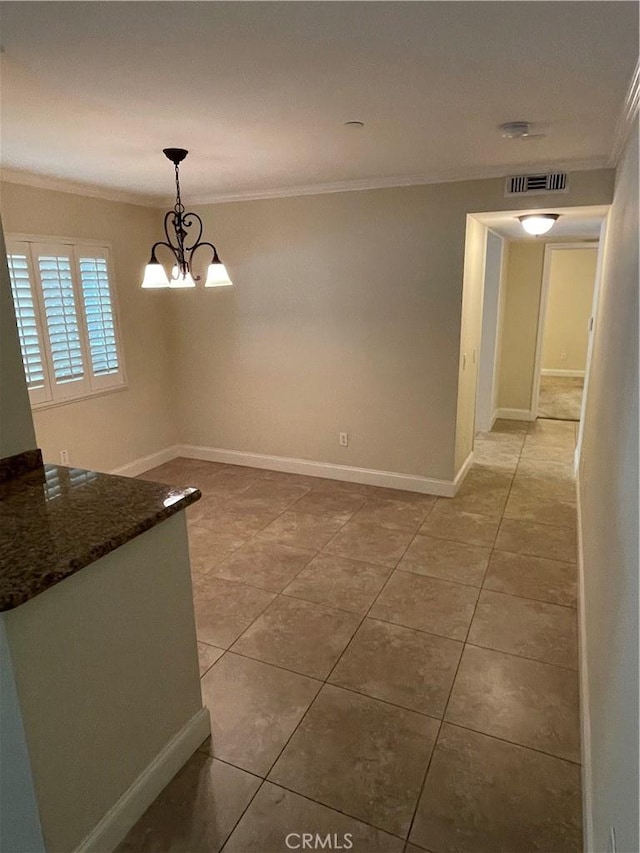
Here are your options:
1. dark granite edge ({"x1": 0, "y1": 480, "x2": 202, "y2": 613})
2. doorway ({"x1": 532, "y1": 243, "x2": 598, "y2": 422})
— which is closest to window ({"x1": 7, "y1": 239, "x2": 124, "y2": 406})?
dark granite edge ({"x1": 0, "y1": 480, "x2": 202, "y2": 613})

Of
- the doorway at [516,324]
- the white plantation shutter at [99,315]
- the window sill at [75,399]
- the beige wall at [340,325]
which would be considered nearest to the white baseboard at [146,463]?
the beige wall at [340,325]

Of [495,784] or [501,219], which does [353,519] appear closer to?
[495,784]

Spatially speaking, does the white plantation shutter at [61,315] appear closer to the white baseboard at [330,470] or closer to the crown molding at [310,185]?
the crown molding at [310,185]

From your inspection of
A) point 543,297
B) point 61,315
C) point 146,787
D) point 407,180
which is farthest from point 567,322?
point 146,787

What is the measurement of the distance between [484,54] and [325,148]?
134cm

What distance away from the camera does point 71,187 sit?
3836mm

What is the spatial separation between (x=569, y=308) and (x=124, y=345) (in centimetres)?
740

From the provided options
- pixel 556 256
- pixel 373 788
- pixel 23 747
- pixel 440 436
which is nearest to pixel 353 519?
pixel 440 436

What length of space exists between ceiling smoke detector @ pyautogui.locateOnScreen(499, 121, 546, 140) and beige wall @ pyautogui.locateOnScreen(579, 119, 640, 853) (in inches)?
18.6

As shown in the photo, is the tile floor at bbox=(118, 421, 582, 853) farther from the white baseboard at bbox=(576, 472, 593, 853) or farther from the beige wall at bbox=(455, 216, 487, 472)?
the beige wall at bbox=(455, 216, 487, 472)

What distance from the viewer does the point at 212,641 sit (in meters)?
2.55

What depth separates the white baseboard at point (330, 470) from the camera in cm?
424

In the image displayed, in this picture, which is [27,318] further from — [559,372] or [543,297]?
[559,372]

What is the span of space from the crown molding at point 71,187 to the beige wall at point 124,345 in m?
0.04
